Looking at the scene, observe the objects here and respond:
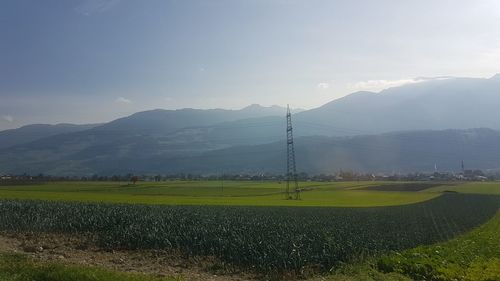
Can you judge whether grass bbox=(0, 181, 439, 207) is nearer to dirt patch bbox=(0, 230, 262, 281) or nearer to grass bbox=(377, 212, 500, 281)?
dirt patch bbox=(0, 230, 262, 281)

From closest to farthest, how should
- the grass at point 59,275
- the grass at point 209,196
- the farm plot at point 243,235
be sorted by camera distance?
1. the grass at point 59,275
2. the farm plot at point 243,235
3. the grass at point 209,196

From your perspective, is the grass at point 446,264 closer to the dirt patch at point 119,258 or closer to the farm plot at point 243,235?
the farm plot at point 243,235

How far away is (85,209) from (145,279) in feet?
78.3

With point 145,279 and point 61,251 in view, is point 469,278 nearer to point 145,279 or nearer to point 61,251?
point 145,279

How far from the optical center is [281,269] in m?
17.4

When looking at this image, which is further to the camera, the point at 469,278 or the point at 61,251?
the point at 61,251

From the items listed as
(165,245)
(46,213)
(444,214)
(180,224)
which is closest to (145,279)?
(165,245)

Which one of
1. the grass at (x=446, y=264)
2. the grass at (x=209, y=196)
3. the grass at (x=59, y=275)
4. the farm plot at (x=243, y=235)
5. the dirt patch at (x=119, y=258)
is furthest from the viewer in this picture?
the grass at (x=209, y=196)

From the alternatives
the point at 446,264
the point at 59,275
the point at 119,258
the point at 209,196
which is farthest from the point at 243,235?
the point at 209,196

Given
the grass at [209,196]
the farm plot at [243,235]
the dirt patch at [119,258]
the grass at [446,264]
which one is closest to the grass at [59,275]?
the dirt patch at [119,258]

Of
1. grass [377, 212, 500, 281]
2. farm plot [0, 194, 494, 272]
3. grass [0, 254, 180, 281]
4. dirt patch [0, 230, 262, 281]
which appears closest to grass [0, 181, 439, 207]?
farm plot [0, 194, 494, 272]

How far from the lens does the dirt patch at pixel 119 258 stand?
57.4ft

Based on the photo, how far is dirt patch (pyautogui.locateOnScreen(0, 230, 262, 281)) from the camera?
17.5 metres

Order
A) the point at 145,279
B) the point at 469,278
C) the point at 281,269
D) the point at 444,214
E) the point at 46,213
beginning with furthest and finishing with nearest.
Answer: the point at 444,214 < the point at 46,213 < the point at 281,269 < the point at 469,278 < the point at 145,279
